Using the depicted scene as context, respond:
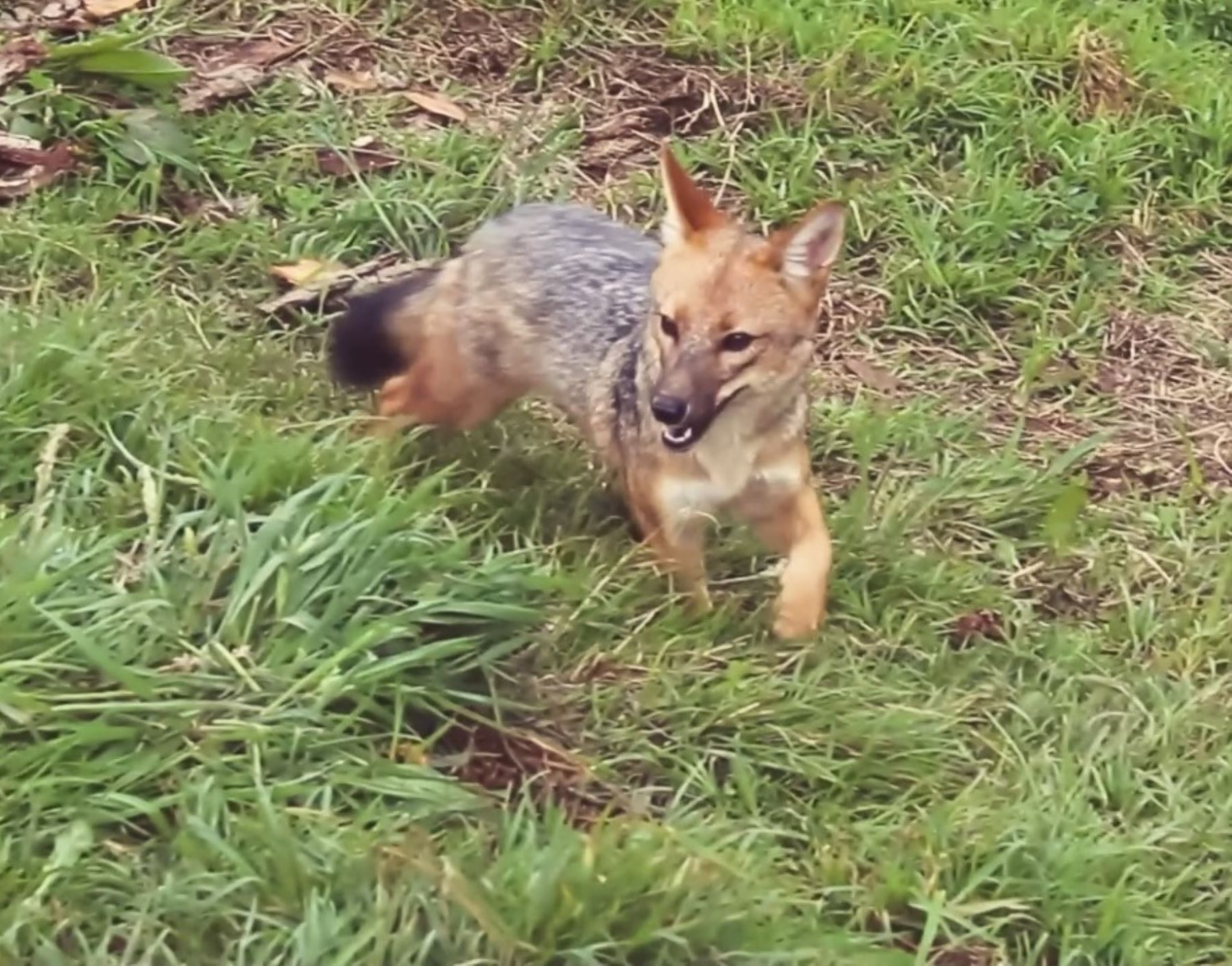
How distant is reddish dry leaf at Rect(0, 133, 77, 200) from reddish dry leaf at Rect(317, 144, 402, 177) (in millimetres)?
718

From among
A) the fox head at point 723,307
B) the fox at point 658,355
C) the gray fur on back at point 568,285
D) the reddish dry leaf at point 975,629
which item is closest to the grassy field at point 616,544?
the reddish dry leaf at point 975,629

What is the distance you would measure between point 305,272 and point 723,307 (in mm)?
1561

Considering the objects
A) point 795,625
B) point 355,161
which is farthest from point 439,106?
point 795,625

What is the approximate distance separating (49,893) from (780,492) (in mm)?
1867

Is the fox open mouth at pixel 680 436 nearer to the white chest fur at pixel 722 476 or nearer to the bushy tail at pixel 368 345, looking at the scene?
the white chest fur at pixel 722 476

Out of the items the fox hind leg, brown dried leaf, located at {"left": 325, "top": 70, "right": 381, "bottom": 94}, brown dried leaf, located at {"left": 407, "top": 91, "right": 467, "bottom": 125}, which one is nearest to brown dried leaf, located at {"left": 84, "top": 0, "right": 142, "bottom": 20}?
brown dried leaf, located at {"left": 325, "top": 70, "right": 381, "bottom": 94}

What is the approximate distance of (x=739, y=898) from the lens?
2.98m

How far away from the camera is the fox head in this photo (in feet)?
12.8

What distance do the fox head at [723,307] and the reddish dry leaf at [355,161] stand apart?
1.60m

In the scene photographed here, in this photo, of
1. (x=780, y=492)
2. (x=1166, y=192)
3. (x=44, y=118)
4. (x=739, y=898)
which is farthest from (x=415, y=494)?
(x=1166, y=192)

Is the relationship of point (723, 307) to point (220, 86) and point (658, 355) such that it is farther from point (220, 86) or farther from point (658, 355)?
point (220, 86)

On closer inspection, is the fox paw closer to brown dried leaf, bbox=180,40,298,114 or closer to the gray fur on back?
the gray fur on back

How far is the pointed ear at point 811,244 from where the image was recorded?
404cm

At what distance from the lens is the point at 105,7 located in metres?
5.87
